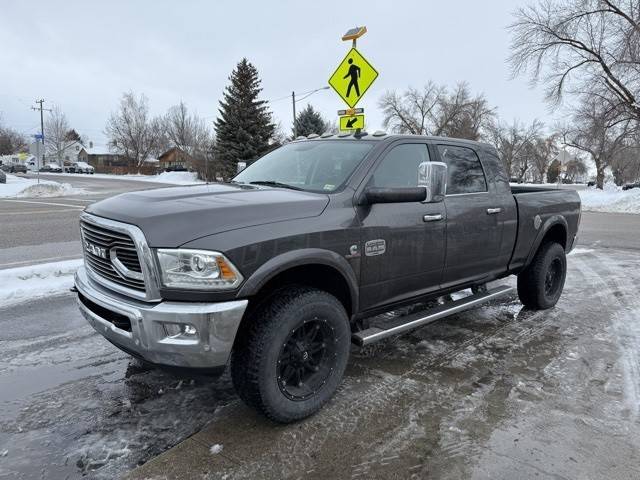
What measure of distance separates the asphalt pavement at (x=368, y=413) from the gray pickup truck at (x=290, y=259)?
0.33 meters

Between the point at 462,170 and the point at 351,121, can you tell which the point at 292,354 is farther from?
the point at 351,121

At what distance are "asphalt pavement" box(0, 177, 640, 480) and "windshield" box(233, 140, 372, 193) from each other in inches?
61.0

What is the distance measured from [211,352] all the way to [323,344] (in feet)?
2.86

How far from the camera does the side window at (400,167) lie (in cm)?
368

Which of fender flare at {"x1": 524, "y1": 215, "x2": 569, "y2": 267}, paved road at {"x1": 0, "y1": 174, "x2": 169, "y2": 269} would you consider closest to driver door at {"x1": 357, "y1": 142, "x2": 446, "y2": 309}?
fender flare at {"x1": 524, "y1": 215, "x2": 569, "y2": 267}

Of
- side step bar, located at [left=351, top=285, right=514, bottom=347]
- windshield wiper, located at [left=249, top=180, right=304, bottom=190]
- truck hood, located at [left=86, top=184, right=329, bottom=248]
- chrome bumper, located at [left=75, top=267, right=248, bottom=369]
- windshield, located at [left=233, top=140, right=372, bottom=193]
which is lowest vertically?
side step bar, located at [left=351, top=285, right=514, bottom=347]

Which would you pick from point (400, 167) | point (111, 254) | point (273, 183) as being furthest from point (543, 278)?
point (111, 254)

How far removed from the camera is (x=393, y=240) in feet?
11.8

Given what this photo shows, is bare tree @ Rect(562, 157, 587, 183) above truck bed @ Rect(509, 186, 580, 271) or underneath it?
above

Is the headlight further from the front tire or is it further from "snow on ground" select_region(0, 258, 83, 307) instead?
"snow on ground" select_region(0, 258, 83, 307)

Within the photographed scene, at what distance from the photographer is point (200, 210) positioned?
2.80 metres

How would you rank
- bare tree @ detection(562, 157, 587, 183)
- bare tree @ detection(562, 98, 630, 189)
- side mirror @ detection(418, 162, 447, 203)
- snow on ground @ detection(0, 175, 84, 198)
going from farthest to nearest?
1. bare tree @ detection(562, 157, 587, 183)
2. bare tree @ detection(562, 98, 630, 189)
3. snow on ground @ detection(0, 175, 84, 198)
4. side mirror @ detection(418, 162, 447, 203)

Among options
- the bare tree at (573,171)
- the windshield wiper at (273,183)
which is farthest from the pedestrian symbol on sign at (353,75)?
the bare tree at (573,171)

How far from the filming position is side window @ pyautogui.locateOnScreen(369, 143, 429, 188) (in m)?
3.68
